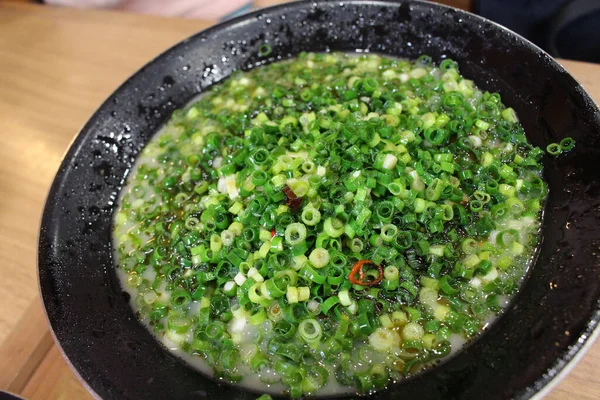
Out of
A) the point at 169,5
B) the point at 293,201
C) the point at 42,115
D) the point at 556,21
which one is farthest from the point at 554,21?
Result: the point at 42,115

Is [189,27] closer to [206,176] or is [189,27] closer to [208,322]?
[206,176]

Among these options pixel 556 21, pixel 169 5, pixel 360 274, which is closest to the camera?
pixel 360 274

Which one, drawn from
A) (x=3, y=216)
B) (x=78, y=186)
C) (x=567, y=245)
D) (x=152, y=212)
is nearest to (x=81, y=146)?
(x=78, y=186)

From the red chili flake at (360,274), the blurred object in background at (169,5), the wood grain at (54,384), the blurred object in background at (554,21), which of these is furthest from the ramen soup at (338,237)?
the blurred object in background at (169,5)

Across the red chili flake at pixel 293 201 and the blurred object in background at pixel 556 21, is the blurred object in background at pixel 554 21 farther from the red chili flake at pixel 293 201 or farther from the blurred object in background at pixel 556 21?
the red chili flake at pixel 293 201

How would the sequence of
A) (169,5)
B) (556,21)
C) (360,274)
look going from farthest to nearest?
(169,5) → (556,21) → (360,274)

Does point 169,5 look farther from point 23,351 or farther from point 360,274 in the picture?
point 360,274
